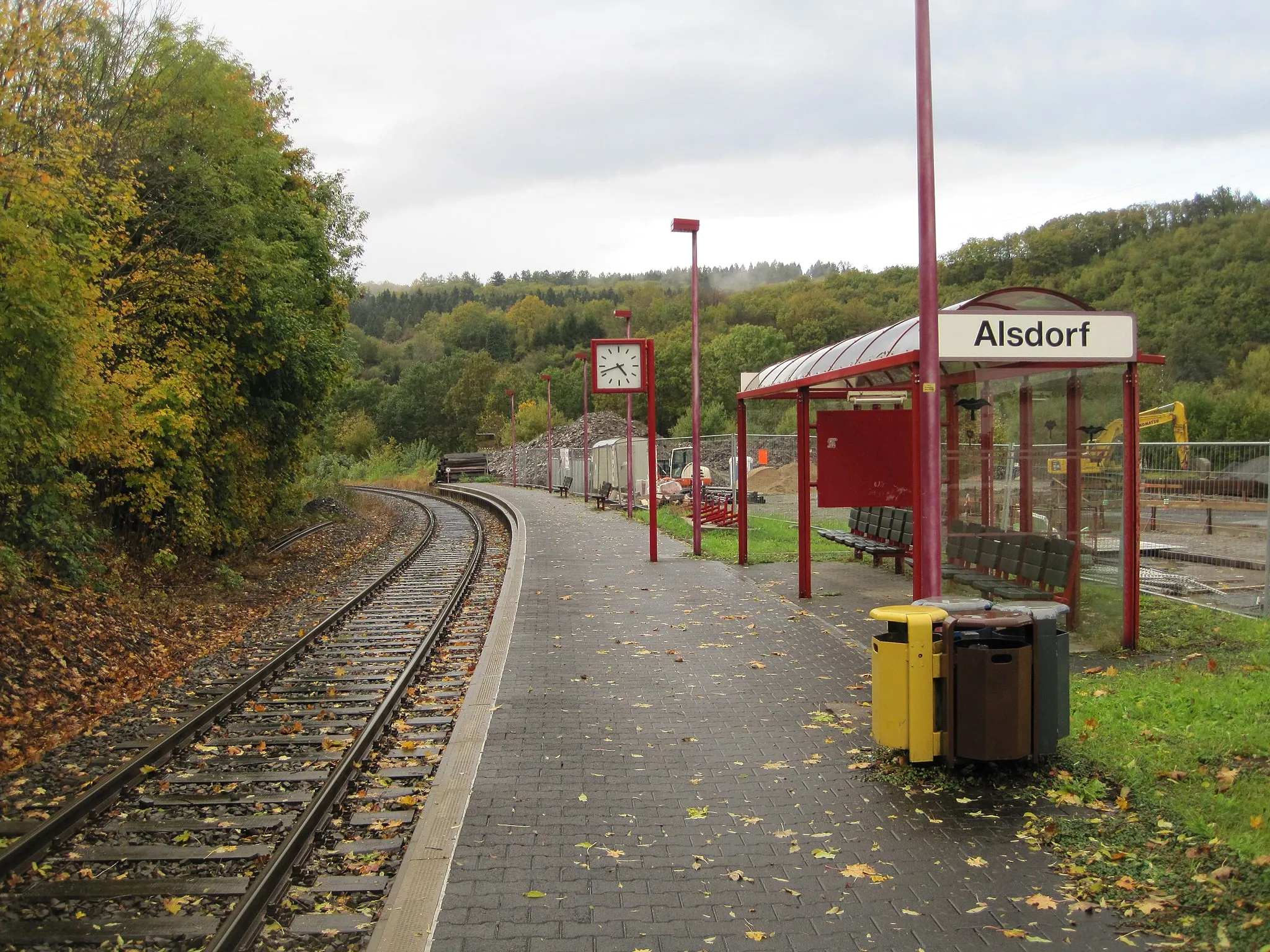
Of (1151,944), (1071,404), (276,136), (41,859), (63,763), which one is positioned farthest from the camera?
(276,136)

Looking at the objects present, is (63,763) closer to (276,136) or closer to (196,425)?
(196,425)

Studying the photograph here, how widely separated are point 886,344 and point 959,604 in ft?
18.1

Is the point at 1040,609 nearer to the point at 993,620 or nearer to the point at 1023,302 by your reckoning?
the point at 993,620

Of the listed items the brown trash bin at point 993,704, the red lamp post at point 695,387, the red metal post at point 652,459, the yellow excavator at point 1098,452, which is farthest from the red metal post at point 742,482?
the brown trash bin at point 993,704

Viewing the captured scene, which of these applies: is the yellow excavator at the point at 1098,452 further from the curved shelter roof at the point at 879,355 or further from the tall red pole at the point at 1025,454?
the curved shelter roof at the point at 879,355

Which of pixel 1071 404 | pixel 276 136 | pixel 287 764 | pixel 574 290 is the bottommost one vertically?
pixel 287 764

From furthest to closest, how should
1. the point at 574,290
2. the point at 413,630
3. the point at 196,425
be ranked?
the point at 574,290
the point at 196,425
the point at 413,630

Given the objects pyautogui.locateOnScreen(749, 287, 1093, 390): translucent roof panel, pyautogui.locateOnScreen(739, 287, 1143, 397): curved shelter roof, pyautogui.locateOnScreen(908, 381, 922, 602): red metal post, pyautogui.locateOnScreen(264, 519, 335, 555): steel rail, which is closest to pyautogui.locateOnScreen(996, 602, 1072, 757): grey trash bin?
pyautogui.locateOnScreen(908, 381, 922, 602): red metal post

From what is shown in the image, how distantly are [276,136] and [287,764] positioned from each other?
59.4 feet

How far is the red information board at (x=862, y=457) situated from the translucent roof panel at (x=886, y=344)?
2.04 ft

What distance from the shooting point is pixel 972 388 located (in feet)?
42.1

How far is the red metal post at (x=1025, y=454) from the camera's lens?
11695 mm

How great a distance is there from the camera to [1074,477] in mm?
10805

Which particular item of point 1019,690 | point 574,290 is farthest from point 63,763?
point 574,290
